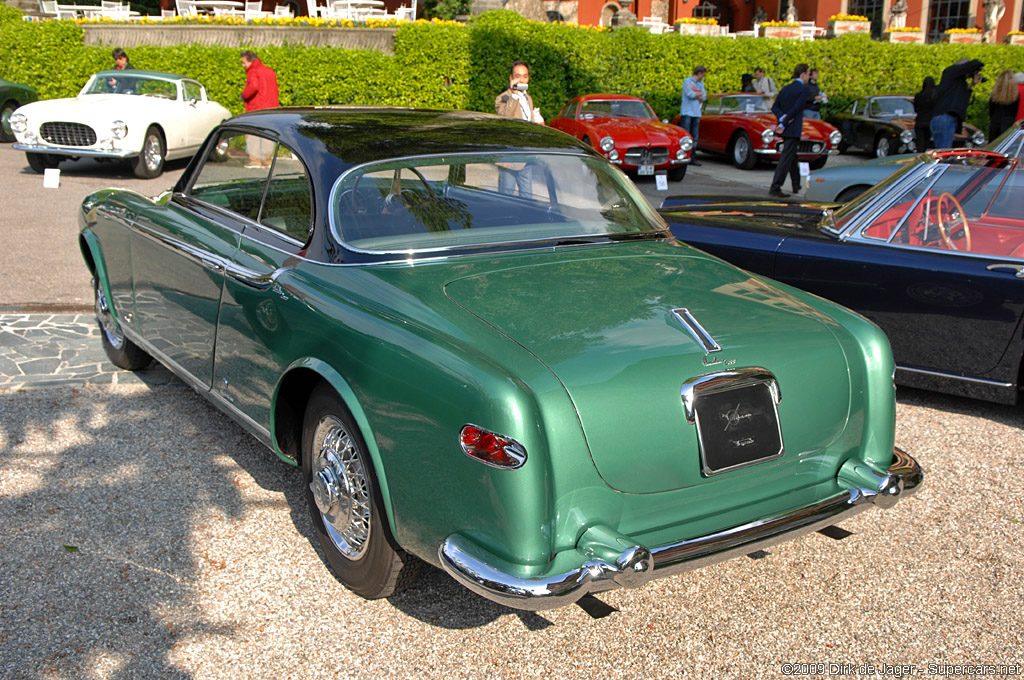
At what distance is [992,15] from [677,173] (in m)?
24.7

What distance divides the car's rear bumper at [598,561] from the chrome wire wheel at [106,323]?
3.35 meters

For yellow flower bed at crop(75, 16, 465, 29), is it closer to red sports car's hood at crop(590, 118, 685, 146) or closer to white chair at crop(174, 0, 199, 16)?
white chair at crop(174, 0, 199, 16)

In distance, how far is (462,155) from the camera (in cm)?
366

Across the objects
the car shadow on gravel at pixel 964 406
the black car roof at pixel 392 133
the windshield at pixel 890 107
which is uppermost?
the windshield at pixel 890 107

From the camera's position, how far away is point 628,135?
14.1 metres

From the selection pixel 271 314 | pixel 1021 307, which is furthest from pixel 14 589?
pixel 1021 307

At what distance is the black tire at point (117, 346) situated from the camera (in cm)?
512

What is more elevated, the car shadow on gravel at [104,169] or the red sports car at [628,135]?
the red sports car at [628,135]

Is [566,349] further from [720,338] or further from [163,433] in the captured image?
[163,433]

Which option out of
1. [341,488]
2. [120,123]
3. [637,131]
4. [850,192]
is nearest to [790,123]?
[637,131]

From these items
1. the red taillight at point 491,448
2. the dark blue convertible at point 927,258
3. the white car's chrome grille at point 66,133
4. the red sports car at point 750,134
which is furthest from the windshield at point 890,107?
the red taillight at point 491,448

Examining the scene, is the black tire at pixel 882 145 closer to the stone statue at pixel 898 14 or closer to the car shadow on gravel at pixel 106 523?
the car shadow on gravel at pixel 106 523

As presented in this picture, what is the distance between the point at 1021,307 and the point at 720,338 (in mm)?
2622

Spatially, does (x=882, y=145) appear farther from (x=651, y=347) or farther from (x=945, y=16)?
(x=945, y=16)
